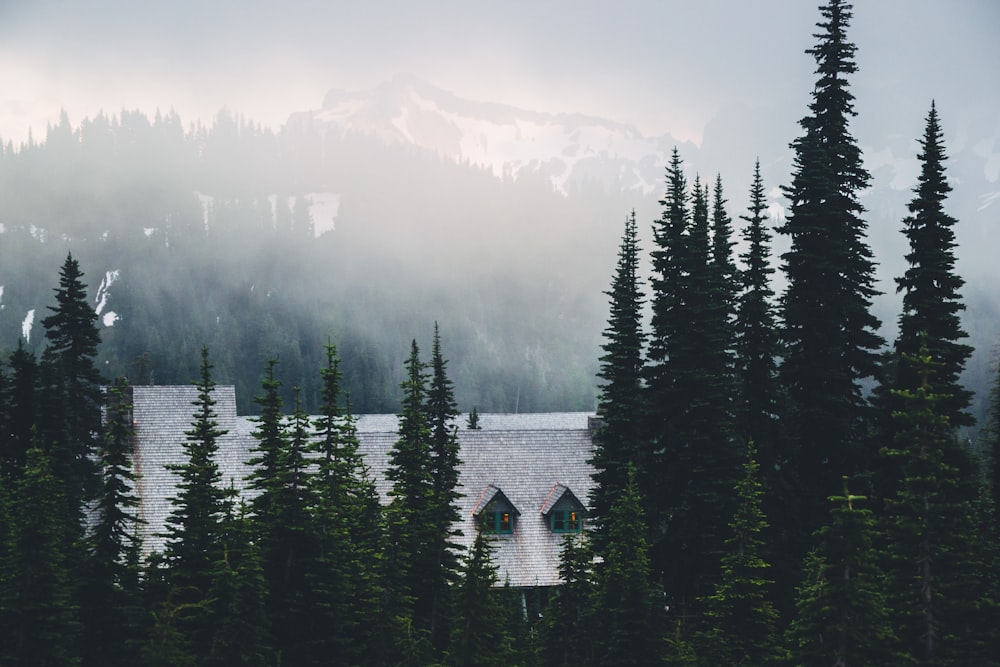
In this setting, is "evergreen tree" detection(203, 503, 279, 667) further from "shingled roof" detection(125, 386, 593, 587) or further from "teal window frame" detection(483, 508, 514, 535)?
"teal window frame" detection(483, 508, 514, 535)

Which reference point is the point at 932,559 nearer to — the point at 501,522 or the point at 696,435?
the point at 696,435

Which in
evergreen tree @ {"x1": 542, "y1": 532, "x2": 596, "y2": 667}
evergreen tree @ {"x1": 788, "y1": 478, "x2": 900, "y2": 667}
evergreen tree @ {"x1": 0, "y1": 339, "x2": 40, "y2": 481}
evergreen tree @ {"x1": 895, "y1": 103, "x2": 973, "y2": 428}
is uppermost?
evergreen tree @ {"x1": 895, "y1": 103, "x2": 973, "y2": 428}

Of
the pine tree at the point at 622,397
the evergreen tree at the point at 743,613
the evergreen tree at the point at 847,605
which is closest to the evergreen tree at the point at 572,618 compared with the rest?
the evergreen tree at the point at 743,613

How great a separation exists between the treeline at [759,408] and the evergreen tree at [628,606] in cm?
6

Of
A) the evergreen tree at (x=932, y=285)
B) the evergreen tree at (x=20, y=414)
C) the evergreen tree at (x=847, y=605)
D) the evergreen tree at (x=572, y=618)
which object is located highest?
the evergreen tree at (x=932, y=285)

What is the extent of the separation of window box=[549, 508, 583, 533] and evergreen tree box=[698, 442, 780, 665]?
24074 millimetres

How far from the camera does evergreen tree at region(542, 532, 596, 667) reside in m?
28.8

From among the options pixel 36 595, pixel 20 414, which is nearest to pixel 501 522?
pixel 20 414

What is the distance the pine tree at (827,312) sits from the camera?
35562 millimetres

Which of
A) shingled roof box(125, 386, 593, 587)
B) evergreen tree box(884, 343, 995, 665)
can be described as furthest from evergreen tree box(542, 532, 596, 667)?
shingled roof box(125, 386, 593, 587)

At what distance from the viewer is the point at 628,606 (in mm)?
27453

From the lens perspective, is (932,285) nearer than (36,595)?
No

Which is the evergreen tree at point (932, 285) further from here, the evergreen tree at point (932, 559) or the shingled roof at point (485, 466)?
the shingled roof at point (485, 466)

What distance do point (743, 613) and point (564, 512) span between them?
24981 mm
